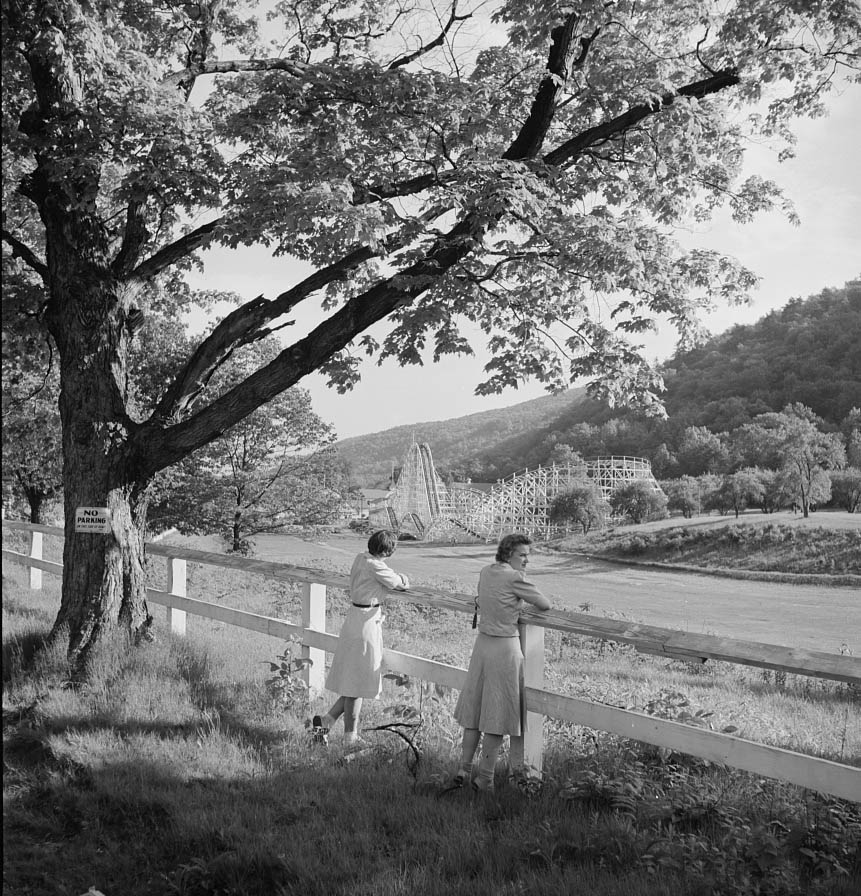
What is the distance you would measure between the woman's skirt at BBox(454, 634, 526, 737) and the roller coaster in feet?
281

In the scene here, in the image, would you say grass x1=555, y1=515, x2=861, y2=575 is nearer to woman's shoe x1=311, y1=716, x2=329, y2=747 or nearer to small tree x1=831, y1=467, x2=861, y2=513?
small tree x1=831, y1=467, x2=861, y2=513

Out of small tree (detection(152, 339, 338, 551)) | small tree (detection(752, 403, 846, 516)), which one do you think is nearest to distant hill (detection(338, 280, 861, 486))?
small tree (detection(752, 403, 846, 516))

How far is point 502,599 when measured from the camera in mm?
4508

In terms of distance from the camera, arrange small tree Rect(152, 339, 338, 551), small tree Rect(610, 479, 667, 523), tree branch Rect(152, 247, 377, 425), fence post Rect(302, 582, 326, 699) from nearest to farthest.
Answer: fence post Rect(302, 582, 326, 699)
tree branch Rect(152, 247, 377, 425)
small tree Rect(152, 339, 338, 551)
small tree Rect(610, 479, 667, 523)

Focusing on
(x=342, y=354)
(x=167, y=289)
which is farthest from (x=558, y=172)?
(x=167, y=289)

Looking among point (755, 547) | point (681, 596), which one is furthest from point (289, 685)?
point (755, 547)

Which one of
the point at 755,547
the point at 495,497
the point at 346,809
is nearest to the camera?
the point at 346,809

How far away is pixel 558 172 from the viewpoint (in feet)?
22.8

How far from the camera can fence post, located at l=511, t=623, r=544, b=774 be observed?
4.55m

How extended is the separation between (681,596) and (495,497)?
2146 inches

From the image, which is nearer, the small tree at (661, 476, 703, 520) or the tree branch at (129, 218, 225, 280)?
the tree branch at (129, 218, 225, 280)

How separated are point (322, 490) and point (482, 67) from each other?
16583 mm

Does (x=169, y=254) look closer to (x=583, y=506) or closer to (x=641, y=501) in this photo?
(x=641, y=501)

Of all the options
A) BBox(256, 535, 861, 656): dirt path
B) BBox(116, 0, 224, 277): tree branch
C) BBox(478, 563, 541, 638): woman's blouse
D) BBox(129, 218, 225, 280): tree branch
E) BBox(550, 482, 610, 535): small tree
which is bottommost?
BBox(256, 535, 861, 656): dirt path
